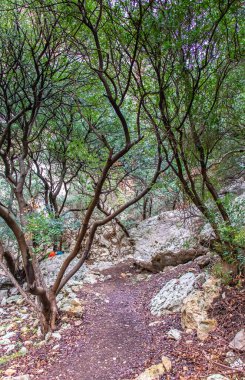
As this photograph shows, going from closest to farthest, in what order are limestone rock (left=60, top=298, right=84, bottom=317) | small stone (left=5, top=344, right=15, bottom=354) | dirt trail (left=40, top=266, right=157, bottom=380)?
dirt trail (left=40, top=266, right=157, bottom=380)
small stone (left=5, top=344, right=15, bottom=354)
limestone rock (left=60, top=298, right=84, bottom=317)

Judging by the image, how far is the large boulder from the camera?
532 cm

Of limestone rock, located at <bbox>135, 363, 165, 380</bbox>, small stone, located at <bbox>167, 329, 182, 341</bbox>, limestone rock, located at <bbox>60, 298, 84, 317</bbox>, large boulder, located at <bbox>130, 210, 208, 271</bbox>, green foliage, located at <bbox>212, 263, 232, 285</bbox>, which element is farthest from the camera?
large boulder, located at <bbox>130, 210, 208, 271</bbox>

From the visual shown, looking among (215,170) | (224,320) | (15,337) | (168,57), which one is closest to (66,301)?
(15,337)

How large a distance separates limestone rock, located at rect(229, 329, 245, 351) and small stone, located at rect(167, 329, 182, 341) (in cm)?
61

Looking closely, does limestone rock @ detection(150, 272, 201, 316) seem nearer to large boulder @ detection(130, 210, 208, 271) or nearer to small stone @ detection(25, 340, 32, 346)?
large boulder @ detection(130, 210, 208, 271)

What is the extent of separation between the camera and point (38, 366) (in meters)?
2.89

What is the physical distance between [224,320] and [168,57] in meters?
3.08

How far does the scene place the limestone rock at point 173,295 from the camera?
3605 millimetres

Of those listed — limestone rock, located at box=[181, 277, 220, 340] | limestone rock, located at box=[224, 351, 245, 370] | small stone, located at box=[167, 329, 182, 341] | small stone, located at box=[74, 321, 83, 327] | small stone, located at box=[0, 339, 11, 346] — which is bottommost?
limestone rock, located at box=[224, 351, 245, 370]

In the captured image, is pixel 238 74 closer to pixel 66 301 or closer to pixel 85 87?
pixel 85 87

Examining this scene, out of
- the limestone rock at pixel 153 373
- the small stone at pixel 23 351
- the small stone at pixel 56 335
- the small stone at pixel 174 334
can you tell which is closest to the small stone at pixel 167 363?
the limestone rock at pixel 153 373

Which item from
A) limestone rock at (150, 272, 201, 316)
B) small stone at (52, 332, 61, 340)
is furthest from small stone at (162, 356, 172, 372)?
small stone at (52, 332, 61, 340)

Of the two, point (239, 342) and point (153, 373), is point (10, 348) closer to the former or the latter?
point (153, 373)

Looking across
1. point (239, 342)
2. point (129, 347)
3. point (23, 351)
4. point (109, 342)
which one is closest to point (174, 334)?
point (129, 347)
